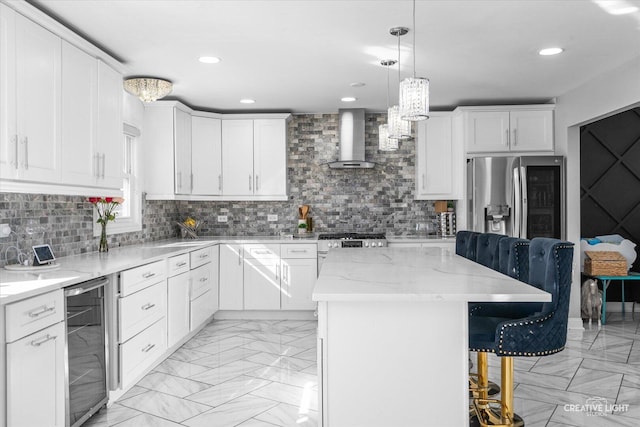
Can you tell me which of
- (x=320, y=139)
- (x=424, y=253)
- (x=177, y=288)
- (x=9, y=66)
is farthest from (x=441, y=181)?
(x=9, y=66)

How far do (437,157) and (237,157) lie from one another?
2.30m

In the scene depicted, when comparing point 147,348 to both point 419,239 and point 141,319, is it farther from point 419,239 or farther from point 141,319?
point 419,239

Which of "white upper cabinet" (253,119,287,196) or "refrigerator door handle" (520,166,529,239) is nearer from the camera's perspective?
"refrigerator door handle" (520,166,529,239)

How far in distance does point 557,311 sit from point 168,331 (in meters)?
2.91

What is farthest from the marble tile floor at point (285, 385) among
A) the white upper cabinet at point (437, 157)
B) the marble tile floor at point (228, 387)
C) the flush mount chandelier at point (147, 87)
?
the flush mount chandelier at point (147, 87)

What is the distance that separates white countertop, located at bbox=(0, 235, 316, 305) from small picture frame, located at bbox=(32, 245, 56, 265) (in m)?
0.09

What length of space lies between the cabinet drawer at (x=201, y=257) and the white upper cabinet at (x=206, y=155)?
81cm

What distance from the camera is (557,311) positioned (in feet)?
7.70

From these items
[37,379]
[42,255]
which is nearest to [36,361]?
[37,379]

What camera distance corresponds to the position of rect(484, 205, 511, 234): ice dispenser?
5.10 meters

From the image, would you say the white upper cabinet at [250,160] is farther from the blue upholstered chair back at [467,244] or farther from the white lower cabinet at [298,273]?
the blue upholstered chair back at [467,244]

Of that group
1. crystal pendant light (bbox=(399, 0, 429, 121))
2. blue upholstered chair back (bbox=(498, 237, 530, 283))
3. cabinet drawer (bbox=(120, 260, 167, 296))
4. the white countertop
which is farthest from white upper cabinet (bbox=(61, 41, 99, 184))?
blue upholstered chair back (bbox=(498, 237, 530, 283))

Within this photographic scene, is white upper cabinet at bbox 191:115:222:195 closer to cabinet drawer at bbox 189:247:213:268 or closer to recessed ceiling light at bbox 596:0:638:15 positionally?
cabinet drawer at bbox 189:247:213:268

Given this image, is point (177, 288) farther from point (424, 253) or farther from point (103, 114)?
point (424, 253)
